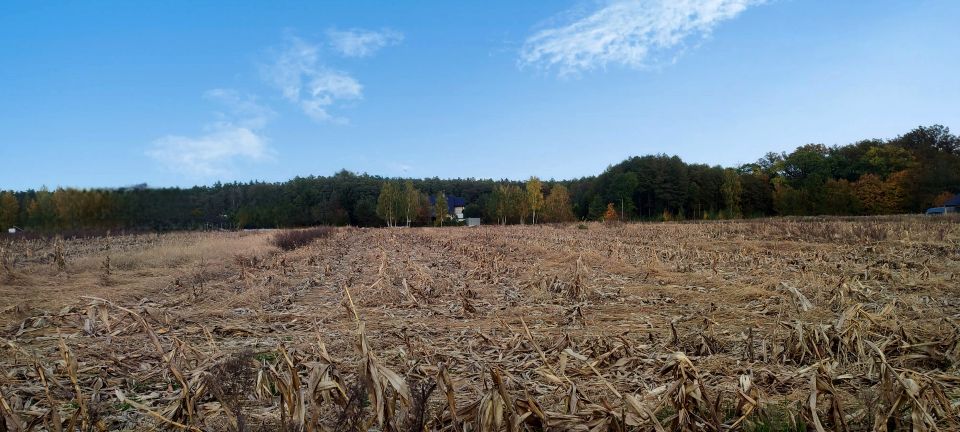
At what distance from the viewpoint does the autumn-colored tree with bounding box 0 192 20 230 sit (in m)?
37.1

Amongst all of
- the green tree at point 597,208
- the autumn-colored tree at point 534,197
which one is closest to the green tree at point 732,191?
the green tree at point 597,208

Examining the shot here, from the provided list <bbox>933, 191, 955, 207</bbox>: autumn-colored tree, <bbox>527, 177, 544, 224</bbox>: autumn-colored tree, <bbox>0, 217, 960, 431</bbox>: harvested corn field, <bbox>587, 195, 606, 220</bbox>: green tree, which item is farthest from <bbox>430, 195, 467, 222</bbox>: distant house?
<bbox>0, 217, 960, 431</bbox>: harvested corn field

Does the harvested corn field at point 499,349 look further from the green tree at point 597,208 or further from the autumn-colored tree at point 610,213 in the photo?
the green tree at point 597,208

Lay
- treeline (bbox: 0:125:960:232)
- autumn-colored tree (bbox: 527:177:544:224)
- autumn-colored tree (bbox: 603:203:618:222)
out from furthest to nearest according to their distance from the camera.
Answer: autumn-colored tree (bbox: 603:203:618:222), autumn-colored tree (bbox: 527:177:544:224), treeline (bbox: 0:125:960:232)

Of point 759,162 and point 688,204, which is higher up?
point 759,162

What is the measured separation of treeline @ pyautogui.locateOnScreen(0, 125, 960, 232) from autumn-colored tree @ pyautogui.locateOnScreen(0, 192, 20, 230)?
77mm

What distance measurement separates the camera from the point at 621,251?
1526 centimetres

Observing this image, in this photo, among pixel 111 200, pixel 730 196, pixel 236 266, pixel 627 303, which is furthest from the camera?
pixel 730 196

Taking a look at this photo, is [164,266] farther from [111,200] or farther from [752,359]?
[752,359]

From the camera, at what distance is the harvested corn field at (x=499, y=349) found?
2.80 m

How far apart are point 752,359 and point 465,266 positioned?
8750 mm

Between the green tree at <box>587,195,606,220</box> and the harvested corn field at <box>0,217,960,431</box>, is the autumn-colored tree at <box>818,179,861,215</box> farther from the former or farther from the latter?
the harvested corn field at <box>0,217,960,431</box>

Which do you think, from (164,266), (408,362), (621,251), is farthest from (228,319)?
(621,251)

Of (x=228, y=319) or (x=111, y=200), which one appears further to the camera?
(x=111, y=200)
